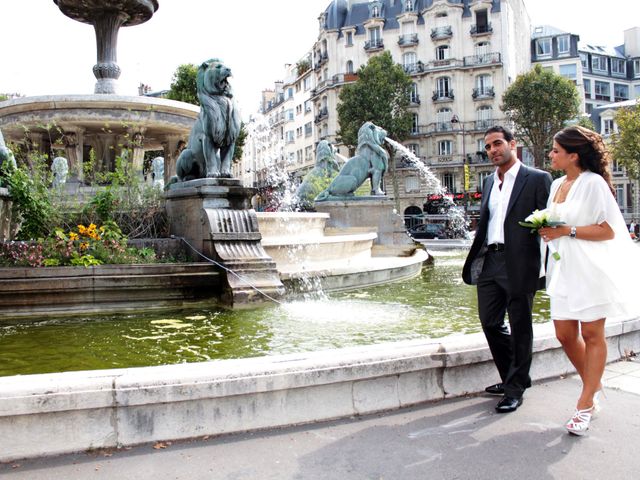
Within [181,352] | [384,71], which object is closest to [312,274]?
[181,352]

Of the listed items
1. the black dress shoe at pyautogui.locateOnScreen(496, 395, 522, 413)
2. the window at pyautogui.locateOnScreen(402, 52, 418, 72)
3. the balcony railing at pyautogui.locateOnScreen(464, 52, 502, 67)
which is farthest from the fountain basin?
the window at pyautogui.locateOnScreen(402, 52, 418, 72)

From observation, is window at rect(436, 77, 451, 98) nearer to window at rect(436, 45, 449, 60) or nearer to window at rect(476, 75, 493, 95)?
window at rect(436, 45, 449, 60)

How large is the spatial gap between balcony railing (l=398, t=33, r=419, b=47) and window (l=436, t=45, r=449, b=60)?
7.92 feet

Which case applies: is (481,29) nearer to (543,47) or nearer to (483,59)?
(483,59)

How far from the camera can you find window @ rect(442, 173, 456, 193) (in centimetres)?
5562

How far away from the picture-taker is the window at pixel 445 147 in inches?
2213

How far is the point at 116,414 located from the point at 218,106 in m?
5.66

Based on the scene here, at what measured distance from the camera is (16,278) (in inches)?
257

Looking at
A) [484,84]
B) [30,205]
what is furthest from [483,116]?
[30,205]

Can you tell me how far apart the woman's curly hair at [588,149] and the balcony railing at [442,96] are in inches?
2173

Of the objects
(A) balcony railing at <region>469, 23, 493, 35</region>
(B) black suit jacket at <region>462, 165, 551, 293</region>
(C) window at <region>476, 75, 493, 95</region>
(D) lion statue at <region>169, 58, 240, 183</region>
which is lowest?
(B) black suit jacket at <region>462, 165, 551, 293</region>

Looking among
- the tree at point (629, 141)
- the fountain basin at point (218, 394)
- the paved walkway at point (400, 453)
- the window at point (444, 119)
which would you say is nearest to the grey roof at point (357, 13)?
the window at point (444, 119)

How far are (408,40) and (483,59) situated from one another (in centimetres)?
783

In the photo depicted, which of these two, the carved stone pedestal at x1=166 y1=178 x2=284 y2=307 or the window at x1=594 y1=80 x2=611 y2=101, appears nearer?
the carved stone pedestal at x1=166 y1=178 x2=284 y2=307
